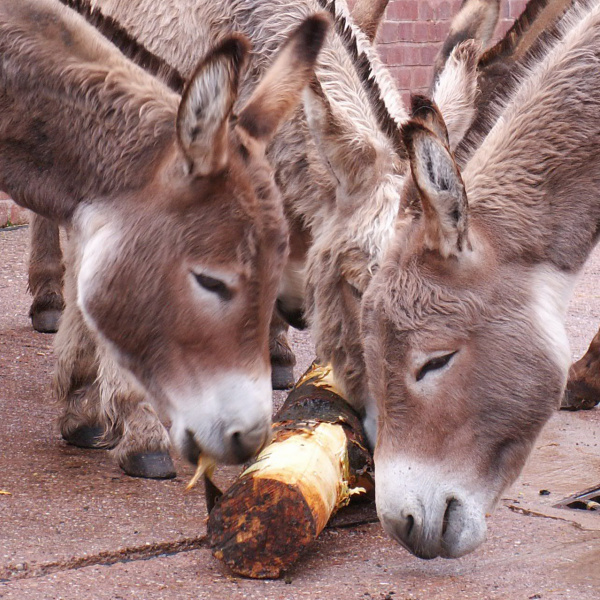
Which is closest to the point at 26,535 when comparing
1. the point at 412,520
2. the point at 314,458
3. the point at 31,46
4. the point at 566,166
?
the point at 314,458

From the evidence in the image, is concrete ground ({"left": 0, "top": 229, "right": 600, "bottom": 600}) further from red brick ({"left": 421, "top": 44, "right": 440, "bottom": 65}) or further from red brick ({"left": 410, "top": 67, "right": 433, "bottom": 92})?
red brick ({"left": 421, "top": 44, "right": 440, "bottom": 65})

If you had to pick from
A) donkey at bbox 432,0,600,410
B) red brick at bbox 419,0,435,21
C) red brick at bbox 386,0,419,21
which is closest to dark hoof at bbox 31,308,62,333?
donkey at bbox 432,0,600,410

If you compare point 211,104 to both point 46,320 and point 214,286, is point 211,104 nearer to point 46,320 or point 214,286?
point 214,286

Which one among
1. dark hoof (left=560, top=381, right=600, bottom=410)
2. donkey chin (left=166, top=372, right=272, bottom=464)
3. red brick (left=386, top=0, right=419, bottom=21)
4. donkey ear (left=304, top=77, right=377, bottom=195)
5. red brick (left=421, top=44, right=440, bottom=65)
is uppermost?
red brick (left=386, top=0, right=419, bottom=21)

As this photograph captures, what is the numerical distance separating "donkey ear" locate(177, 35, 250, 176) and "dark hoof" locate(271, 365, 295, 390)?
88.7 inches

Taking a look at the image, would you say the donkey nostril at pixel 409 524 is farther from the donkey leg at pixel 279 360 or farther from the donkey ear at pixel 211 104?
the donkey leg at pixel 279 360

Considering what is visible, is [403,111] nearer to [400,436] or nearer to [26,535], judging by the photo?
[400,436]

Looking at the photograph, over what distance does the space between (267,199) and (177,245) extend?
30 centimetres

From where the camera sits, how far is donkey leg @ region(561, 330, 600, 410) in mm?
4895

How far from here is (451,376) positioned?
2.97 meters

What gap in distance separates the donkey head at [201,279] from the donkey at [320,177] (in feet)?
2.38

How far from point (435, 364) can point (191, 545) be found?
3.21 ft

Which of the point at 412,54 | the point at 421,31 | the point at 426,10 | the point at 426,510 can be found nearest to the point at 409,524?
the point at 426,510

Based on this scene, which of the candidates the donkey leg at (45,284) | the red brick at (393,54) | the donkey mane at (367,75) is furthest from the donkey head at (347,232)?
the red brick at (393,54)
